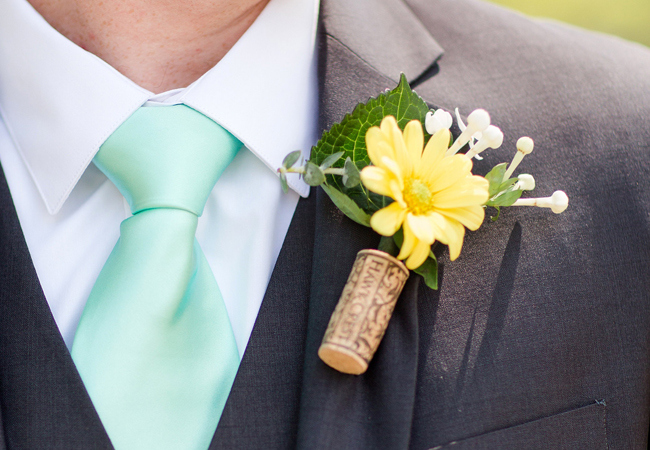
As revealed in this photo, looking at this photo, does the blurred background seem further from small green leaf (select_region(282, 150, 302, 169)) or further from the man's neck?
small green leaf (select_region(282, 150, 302, 169))

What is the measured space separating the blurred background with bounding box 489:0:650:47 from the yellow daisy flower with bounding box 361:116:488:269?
3.94m

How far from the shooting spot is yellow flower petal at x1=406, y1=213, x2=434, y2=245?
0.63 m

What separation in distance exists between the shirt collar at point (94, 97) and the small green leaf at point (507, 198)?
0.34 meters

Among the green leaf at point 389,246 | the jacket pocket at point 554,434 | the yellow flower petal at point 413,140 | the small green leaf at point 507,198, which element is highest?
the yellow flower petal at point 413,140

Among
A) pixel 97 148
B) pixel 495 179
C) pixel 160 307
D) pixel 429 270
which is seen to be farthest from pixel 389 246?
pixel 97 148

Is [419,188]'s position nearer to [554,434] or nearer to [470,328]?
[470,328]

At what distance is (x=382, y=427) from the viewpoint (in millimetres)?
792

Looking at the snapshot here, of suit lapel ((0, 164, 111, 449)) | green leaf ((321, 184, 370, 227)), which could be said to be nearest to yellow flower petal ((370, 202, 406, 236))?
green leaf ((321, 184, 370, 227))

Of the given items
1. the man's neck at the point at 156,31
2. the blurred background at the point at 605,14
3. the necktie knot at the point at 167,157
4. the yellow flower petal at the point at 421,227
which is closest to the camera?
the yellow flower petal at the point at 421,227

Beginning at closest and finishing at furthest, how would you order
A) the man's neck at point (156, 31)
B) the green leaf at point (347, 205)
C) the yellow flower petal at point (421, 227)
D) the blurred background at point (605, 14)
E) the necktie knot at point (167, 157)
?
1. the yellow flower petal at point (421, 227)
2. the green leaf at point (347, 205)
3. the necktie knot at point (167, 157)
4. the man's neck at point (156, 31)
5. the blurred background at point (605, 14)

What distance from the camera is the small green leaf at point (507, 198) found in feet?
2.59

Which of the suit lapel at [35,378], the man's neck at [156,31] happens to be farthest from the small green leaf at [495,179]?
the suit lapel at [35,378]

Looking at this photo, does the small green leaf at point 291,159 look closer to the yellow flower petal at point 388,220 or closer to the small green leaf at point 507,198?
the yellow flower petal at point 388,220

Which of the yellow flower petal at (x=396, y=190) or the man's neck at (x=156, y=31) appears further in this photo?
the man's neck at (x=156, y=31)
